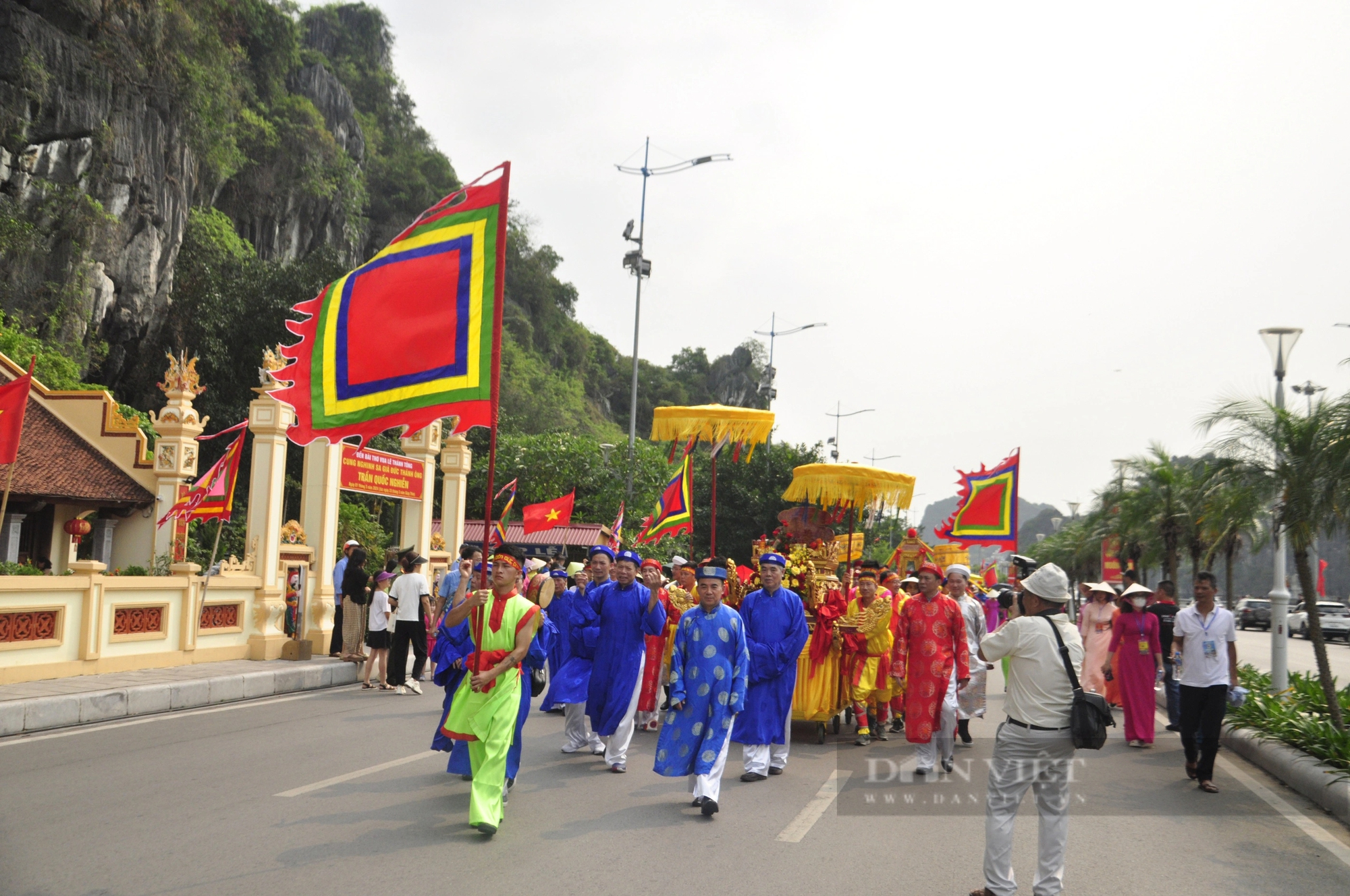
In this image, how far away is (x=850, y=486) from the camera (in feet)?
46.1

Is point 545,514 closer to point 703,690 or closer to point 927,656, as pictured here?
point 927,656

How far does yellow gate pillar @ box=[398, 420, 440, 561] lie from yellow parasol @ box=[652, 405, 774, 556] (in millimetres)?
7213

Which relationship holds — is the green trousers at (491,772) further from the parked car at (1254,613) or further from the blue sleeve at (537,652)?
the parked car at (1254,613)

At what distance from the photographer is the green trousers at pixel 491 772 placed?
230 inches

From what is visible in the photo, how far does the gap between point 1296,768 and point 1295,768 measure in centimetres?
2

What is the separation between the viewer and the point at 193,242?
35250 mm

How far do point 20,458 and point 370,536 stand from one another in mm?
9804

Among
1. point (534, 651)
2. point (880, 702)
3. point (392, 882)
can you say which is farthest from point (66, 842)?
point (880, 702)

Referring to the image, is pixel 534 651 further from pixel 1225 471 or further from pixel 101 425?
pixel 101 425

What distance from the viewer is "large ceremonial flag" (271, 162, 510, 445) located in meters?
6.32

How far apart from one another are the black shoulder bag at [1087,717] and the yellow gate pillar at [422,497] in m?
15.0

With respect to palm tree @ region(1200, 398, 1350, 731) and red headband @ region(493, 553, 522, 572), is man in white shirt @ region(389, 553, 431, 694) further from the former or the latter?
palm tree @ region(1200, 398, 1350, 731)

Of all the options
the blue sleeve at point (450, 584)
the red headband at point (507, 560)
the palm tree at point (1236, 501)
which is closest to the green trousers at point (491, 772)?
the red headband at point (507, 560)

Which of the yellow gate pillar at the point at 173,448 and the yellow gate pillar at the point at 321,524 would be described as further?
the yellow gate pillar at the point at 173,448
